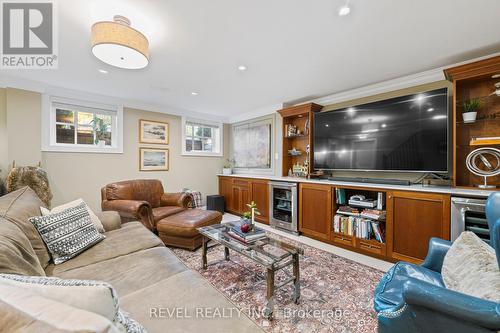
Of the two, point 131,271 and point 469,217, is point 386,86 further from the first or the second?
point 131,271

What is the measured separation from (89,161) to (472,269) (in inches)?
185

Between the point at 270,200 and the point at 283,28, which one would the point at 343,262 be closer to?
the point at 270,200

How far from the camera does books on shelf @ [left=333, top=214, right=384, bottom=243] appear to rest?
269cm

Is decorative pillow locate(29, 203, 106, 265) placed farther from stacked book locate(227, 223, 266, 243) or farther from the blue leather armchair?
the blue leather armchair

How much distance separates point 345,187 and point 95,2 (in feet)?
10.4

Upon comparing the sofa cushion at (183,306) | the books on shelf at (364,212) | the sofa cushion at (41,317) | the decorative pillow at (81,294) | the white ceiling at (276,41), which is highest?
the white ceiling at (276,41)

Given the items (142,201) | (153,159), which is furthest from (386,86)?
(153,159)

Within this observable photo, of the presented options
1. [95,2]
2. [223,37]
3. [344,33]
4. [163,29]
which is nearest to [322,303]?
[344,33]

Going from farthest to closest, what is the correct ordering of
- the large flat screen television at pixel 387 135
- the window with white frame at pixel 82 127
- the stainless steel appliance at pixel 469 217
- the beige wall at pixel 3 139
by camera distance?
the window with white frame at pixel 82 127, the beige wall at pixel 3 139, the large flat screen television at pixel 387 135, the stainless steel appliance at pixel 469 217

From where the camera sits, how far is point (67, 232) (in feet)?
5.42

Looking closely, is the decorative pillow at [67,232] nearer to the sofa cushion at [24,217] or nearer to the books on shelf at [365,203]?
the sofa cushion at [24,217]

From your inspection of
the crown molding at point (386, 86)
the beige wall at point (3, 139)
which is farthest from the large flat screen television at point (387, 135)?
the beige wall at point (3, 139)

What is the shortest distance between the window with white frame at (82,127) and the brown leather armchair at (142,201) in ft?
3.06

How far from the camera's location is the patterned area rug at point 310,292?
5.19 ft
